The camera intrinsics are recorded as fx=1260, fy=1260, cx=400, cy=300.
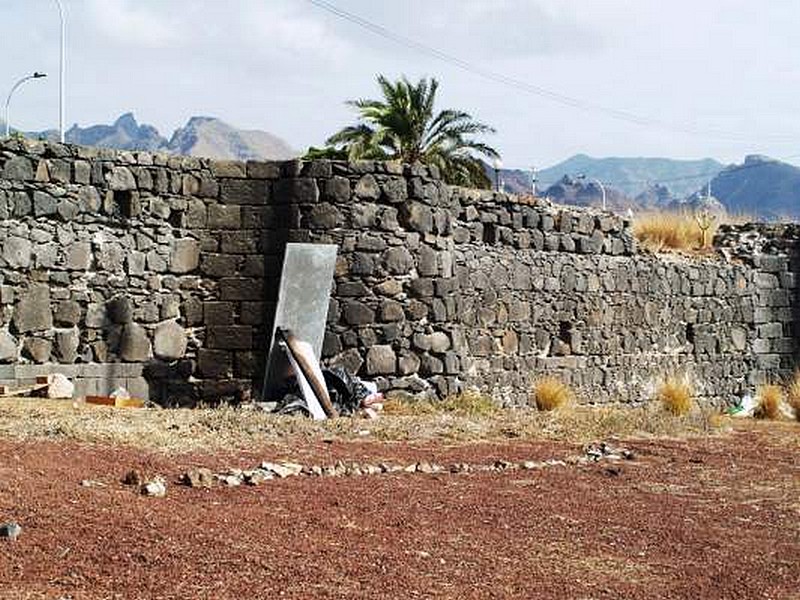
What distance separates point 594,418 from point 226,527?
28.3ft

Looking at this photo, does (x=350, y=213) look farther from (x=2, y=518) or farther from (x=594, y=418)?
(x=2, y=518)

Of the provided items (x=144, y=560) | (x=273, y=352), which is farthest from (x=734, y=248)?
(x=144, y=560)

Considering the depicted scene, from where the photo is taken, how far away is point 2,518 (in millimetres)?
7719

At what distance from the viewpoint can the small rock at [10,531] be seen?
287 inches

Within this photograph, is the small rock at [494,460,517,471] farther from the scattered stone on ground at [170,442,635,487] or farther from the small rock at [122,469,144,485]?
the small rock at [122,469,144,485]

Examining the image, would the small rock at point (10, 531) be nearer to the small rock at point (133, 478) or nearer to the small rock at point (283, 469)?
the small rock at point (133, 478)

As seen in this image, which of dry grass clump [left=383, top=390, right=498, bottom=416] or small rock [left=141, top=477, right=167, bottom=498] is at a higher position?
small rock [left=141, top=477, right=167, bottom=498]

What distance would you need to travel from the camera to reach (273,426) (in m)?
12.5

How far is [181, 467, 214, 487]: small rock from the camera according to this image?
935 cm

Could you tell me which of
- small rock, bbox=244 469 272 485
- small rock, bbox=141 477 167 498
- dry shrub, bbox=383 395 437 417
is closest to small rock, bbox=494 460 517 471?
small rock, bbox=244 469 272 485

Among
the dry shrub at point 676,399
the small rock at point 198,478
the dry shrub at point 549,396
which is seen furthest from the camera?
the dry shrub at point 676,399

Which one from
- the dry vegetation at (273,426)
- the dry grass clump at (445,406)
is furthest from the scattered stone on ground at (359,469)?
the dry grass clump at (445,406)

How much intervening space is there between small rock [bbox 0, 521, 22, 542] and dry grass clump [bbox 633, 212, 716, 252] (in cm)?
1902

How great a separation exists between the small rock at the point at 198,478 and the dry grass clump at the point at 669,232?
54.9 ft
